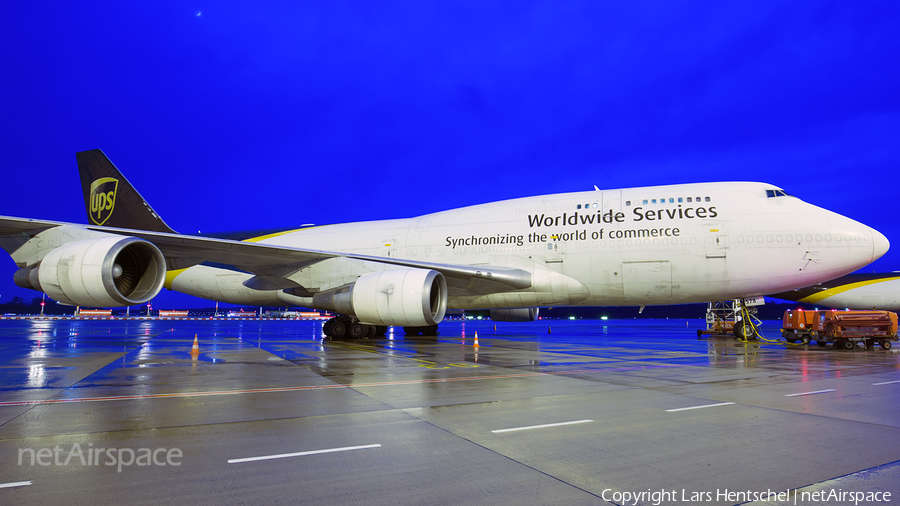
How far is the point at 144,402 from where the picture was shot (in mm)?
5684

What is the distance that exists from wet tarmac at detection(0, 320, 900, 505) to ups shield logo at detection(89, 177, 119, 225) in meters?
12.9

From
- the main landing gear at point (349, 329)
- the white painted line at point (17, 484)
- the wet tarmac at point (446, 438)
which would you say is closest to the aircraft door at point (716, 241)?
the wet tarmac at point (446, 438)

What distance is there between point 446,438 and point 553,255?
11532mm

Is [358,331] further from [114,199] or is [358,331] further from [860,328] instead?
[860,328]

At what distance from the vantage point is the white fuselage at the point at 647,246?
13586mm

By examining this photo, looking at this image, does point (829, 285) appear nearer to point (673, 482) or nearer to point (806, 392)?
point (806, 392)

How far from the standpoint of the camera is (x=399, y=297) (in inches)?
508

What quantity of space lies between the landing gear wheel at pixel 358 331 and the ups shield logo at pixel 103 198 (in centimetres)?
1034

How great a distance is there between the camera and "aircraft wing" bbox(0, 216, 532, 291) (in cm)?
1100

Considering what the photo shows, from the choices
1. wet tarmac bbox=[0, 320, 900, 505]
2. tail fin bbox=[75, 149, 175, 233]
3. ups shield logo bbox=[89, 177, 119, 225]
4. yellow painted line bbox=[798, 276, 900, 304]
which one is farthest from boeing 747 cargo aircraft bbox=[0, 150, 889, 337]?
yellow painted line bbox=[798, 276, 900, 304]

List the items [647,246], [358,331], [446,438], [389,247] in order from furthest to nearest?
1. [389,247]
2. [358,331]
3. [647,246]
4. [446,438]

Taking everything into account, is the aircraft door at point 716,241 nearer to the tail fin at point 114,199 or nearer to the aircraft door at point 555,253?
the aircraft door at point 555,253

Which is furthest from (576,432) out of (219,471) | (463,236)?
(463,236)

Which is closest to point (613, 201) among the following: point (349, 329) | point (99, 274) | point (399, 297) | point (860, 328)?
point (399, 297)
